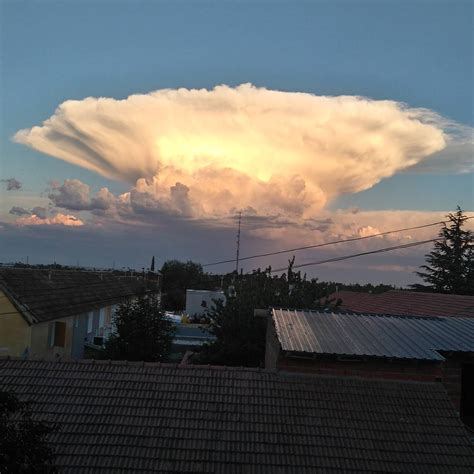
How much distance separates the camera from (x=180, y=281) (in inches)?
2667

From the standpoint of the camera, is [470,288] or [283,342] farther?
[470,288]

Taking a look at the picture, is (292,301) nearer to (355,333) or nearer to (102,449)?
(355,333)

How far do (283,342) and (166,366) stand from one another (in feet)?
7.51

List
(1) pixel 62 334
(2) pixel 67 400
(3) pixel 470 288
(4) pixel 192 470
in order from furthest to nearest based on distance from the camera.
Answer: (3) pixel 470 288, (1) pixel 62 334, (2) pixel 67 400, (4) pixel 192 470

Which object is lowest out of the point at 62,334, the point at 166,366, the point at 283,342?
the point at 62,334

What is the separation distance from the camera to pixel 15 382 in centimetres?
810

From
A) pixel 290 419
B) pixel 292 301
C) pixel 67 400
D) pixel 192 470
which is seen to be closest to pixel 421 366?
pixel 290 419

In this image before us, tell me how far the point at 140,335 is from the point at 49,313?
166 inches

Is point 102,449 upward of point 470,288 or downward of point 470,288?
downward

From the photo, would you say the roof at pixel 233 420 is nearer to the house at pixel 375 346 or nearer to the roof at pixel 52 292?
the house at pixel 375 346

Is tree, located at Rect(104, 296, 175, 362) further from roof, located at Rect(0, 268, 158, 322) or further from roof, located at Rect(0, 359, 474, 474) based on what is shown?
roof, located at Rect(0, 359, 474, 474)

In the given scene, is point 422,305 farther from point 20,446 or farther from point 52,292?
point 20,446

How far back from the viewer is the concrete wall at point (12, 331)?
1731 cm

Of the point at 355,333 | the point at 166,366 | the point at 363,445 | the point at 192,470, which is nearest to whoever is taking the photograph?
the point at 192,470
